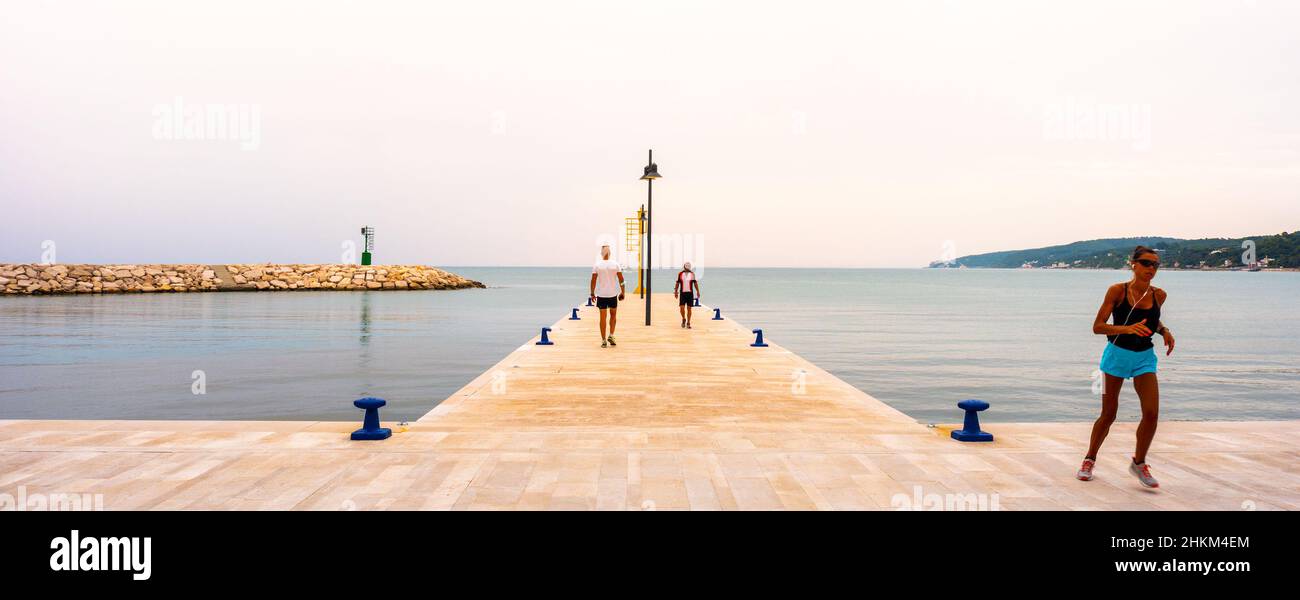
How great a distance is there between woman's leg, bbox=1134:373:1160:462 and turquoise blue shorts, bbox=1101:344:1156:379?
6 cm

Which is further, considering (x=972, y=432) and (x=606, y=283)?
(x=606, y=283)

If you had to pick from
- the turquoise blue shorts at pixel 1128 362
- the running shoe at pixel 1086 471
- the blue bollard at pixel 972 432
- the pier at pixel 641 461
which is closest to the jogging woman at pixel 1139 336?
the turquoise blue shorts at pixel 1128 362

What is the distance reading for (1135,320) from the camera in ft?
17.1

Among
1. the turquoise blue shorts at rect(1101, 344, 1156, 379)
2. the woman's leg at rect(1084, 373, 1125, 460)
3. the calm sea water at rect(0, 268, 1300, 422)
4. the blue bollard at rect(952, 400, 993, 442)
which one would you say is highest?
the turquoise blue shorts at rect(1101, 344, 1156, 379)

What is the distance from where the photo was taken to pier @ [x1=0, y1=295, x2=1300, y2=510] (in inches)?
200

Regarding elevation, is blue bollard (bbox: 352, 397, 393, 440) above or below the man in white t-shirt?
below

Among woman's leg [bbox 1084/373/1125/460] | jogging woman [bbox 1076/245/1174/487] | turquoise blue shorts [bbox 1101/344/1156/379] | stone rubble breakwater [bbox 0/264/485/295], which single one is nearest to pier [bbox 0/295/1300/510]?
woman's leg [bbox 1084/373/1125/460]

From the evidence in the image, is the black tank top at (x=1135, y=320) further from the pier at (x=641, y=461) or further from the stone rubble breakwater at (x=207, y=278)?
the stone rubble breakwater at (x=207, y=278)

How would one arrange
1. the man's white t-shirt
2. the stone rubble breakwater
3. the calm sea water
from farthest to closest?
the stone rubble breakwater
the man's white t-shirt
the calm sea water

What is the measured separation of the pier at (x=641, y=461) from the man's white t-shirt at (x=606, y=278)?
5831mm

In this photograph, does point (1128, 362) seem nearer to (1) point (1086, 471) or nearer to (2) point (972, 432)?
(1) point (1086, 471)

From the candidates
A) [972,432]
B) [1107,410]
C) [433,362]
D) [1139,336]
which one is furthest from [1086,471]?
[433,362]

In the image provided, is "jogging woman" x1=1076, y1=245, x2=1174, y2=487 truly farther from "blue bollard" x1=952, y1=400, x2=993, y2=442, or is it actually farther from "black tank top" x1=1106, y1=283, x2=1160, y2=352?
"blue bollard" x1=952, y1=400, x2=993, y2=442

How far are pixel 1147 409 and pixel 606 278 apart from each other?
10.8 metres
